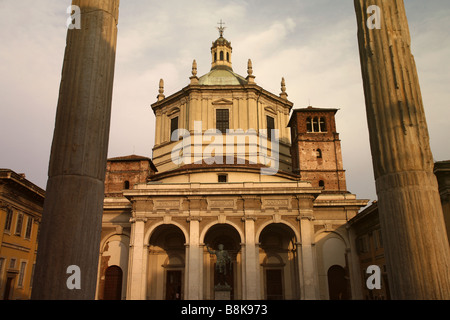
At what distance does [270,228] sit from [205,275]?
19.0 feet

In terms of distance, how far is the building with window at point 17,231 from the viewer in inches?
919

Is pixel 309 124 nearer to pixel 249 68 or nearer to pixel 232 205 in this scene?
pixel 249 68

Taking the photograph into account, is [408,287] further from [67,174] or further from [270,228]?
[270,228]

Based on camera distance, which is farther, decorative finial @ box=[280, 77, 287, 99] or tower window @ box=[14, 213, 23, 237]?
decorative finial @ box=[280, 77, 287, 99]

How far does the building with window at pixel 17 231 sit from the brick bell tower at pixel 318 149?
2073cm

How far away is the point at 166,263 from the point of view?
29.1 metres

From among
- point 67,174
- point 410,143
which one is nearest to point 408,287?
point 410,143

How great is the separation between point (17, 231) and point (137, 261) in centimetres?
780

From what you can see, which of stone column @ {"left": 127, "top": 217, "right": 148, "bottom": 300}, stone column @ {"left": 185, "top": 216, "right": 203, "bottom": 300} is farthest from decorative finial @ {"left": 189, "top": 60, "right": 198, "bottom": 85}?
stone column @ {"left": 127, "top": 217, "right": 148, "bottom": 300}

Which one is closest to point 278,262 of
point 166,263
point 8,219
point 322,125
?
point 166,263

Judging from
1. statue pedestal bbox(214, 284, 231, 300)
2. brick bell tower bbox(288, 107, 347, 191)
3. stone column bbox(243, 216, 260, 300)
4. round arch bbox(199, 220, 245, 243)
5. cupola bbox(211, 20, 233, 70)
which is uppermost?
cupola bbox(211, 20, 233, 70)

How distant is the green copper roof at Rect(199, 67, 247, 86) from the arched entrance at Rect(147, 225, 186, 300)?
15235 millimetres

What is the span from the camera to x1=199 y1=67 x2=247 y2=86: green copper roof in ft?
125

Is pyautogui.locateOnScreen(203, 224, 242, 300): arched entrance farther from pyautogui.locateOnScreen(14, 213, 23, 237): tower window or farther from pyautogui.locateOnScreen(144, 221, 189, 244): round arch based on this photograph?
pyautogui.locateOnScreen(14, 213, 23, 237): tower window
